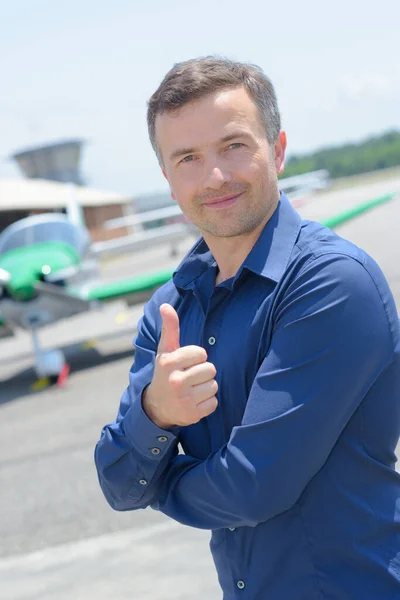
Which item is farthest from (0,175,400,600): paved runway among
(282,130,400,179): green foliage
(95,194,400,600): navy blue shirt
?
(282,130,400,179): green foliage

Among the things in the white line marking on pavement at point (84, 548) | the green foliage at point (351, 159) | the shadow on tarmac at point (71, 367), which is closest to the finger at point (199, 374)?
the white line marking on pavement at point (84, 548)

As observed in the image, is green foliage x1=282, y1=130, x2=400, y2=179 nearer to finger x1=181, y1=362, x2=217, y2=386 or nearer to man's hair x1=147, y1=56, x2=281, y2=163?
man's hair x1=147, y1=56, x2=281, y2=163

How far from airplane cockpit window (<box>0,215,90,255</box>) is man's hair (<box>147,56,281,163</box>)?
32.2ft

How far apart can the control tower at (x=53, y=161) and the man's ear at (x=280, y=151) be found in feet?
265

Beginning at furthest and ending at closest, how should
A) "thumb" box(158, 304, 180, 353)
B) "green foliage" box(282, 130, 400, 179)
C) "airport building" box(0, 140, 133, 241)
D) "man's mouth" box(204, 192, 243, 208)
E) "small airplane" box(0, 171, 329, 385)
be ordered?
"green foliage" box(282, 130, 400, 179), "airport building" box(0, 140, 133, 241), "small airplane" box(0, 171, 329, 385), "man's mouth" box(204, 192, 243, 208), "thumb" box(158, 304, 180, 353)

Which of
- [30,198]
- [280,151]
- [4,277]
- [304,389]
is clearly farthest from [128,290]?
[30,198]

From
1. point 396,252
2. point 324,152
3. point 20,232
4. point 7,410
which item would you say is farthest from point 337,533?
point 324,152

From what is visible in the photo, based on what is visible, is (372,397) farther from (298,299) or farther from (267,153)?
(267,153)

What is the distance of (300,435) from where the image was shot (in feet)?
4.25

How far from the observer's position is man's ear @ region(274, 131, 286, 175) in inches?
63.7

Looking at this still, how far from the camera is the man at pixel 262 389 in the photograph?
4.28 ft

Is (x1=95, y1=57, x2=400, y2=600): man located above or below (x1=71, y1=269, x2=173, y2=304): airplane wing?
above

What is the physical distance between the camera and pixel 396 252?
51.6 ft

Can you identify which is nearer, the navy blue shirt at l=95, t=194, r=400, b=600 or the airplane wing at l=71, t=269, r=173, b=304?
the navy blue shirt at l=95, t=194, r=400, b=600
